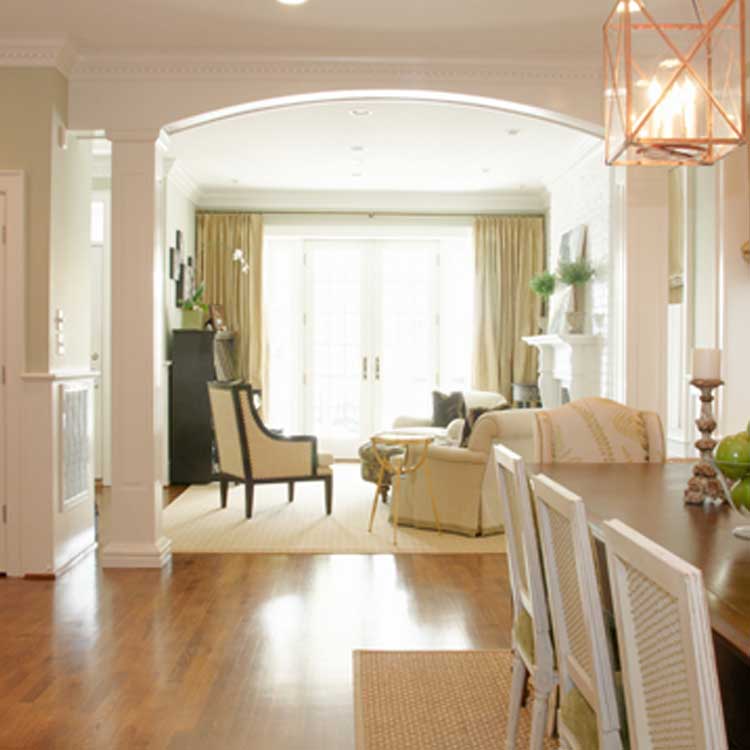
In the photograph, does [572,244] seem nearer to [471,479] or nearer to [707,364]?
[471,479]

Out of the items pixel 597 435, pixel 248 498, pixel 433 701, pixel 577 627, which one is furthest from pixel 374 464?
pixel 577 627

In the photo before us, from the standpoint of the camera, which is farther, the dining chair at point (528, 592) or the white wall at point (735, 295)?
the white wall at point (735, 295)

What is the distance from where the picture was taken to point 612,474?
291 cm

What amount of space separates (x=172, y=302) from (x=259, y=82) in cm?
351

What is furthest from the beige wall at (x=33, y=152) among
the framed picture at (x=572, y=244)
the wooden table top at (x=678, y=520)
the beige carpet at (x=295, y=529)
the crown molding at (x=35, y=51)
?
the framed picture at (x=572, y=244)

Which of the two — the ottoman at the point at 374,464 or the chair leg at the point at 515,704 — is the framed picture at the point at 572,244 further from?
the chair leg at the point at 515,704

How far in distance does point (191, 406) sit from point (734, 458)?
21.1ft

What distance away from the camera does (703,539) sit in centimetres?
193

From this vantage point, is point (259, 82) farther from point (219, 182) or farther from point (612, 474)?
point (219, 182)

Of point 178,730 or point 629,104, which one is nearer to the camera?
point 629,104

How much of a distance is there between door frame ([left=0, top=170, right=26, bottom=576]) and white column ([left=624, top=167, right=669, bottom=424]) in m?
3.26

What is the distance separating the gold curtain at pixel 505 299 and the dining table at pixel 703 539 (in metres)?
6.33

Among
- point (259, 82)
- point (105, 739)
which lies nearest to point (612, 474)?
point (105, 739)

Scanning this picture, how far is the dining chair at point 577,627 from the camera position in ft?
5.22
